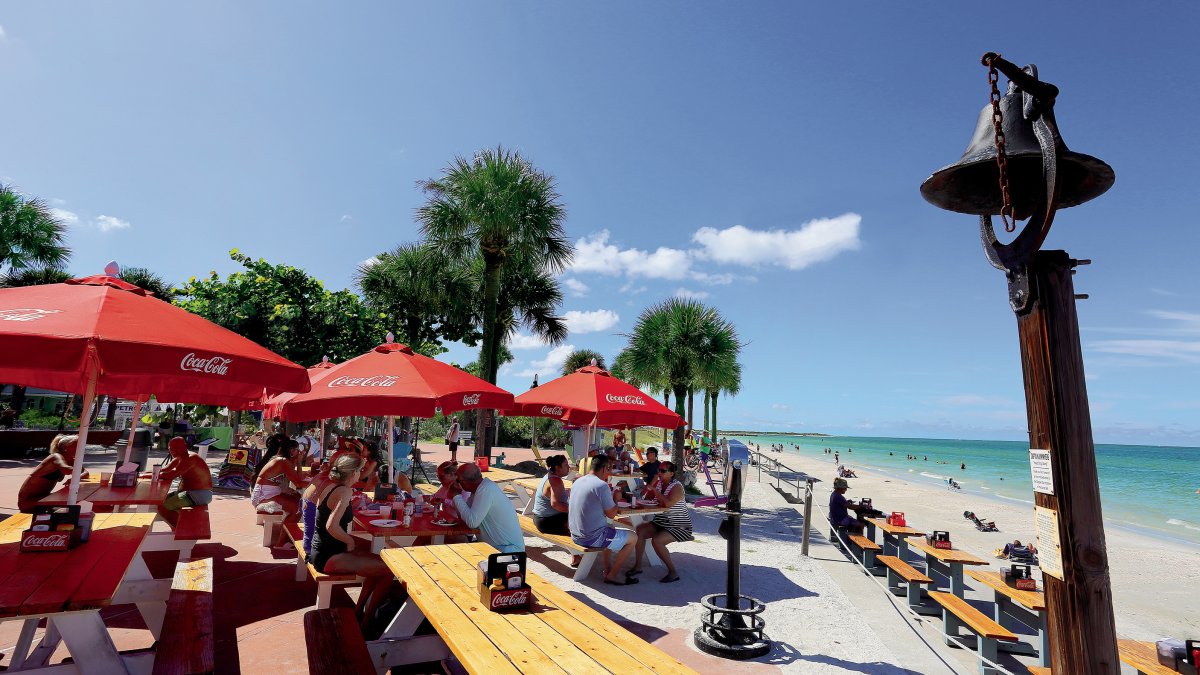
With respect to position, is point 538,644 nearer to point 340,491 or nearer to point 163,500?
point 340,491

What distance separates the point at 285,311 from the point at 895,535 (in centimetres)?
1493

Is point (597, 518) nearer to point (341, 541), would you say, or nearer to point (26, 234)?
point (341, 541)

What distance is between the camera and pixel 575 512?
23.2 feet

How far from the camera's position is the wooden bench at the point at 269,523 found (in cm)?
748

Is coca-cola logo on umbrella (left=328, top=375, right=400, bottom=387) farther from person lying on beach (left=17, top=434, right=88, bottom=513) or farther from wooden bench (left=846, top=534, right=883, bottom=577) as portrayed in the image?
wooden bench (left=846, top=534, right=883, bottom=577)

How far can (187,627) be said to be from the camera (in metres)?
3.60

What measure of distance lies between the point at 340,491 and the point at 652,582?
172 inches

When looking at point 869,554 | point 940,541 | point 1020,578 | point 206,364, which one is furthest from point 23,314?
point 869,554

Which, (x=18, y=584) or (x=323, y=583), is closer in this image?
(x=18, y=584)

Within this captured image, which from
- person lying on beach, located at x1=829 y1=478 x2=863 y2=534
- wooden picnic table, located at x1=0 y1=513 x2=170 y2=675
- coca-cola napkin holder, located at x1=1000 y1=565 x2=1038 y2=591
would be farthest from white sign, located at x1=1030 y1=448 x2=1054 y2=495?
person lying on beach, located at x1=829 y1=478 x2=863 y2=534

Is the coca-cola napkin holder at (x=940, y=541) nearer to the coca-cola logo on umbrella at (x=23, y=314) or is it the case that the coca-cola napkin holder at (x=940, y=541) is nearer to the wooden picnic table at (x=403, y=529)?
the wooden picnic table at (x=403, y=529)

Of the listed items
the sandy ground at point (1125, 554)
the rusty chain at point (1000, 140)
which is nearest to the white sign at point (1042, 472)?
the rusty chain at point (1000, 140)

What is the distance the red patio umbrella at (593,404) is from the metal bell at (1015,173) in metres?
5.53

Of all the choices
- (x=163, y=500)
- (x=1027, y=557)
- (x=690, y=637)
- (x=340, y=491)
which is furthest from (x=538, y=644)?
(x=1027, y=557)
